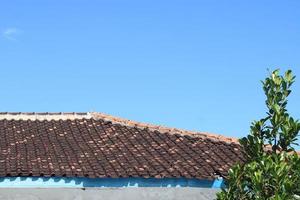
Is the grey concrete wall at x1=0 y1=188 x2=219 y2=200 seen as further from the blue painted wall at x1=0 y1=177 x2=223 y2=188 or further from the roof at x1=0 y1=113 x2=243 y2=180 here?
the roof at x1=0 y1=113 x2=243 y2=180

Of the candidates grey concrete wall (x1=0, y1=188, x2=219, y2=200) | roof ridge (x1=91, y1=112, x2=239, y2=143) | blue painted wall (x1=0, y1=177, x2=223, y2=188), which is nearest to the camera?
blue painted wall (x1=0, y1=177, x2=223, y2=188)

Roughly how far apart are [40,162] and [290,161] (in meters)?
8.19

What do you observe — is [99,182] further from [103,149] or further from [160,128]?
[160,128]

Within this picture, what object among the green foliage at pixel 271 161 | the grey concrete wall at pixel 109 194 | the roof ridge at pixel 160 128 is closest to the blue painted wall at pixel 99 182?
the grey concrete wall at pixel 109 194

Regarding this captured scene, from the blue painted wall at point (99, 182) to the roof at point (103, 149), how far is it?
18 centimetres

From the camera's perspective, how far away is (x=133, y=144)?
19.5m

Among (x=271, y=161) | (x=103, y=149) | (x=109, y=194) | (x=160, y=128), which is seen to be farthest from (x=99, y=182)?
(x=271, y=161)

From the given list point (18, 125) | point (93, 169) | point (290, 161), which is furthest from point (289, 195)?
point (18, 125)

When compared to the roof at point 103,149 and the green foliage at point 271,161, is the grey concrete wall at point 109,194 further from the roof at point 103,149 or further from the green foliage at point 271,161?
the green foliage at point 271,161

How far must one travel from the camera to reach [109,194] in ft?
55.5

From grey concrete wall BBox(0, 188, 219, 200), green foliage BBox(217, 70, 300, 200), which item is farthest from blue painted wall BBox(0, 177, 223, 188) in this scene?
green foliage BBox(217, 70, 300, 200)

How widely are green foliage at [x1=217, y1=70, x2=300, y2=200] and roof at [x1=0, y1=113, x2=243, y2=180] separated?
502 centimetres

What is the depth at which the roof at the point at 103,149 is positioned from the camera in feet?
55.9

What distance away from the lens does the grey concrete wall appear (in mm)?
16719
